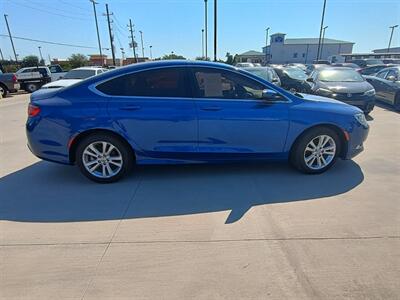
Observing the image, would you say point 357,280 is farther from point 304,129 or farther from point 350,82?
point 350,82

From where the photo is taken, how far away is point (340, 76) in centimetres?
939

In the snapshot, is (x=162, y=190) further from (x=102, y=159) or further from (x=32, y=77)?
(x=32, y=77)

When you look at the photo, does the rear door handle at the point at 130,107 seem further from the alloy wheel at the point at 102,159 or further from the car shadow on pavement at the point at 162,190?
the car shadow on pavement at the point at 162,190

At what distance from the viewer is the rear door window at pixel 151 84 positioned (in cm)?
386

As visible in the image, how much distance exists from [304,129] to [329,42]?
306ft

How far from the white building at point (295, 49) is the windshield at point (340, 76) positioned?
72106 millimetres

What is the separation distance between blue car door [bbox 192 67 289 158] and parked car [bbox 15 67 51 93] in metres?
20.2

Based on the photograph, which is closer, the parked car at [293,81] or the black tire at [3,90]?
the parked car at [293,81]

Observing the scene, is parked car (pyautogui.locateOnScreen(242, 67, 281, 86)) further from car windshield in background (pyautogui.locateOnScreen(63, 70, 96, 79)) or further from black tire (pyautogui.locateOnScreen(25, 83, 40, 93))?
black tire (pyautogui.locateOnScreen(25, 83, 40, 93))

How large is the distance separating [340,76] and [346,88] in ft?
4.26

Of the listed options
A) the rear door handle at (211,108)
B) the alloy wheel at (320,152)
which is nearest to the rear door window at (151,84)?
the rear door handle at (211,108)

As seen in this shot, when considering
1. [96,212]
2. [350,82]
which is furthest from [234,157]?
[350,82]

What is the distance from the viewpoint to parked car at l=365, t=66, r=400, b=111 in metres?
9.77

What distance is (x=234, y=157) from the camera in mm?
4102
